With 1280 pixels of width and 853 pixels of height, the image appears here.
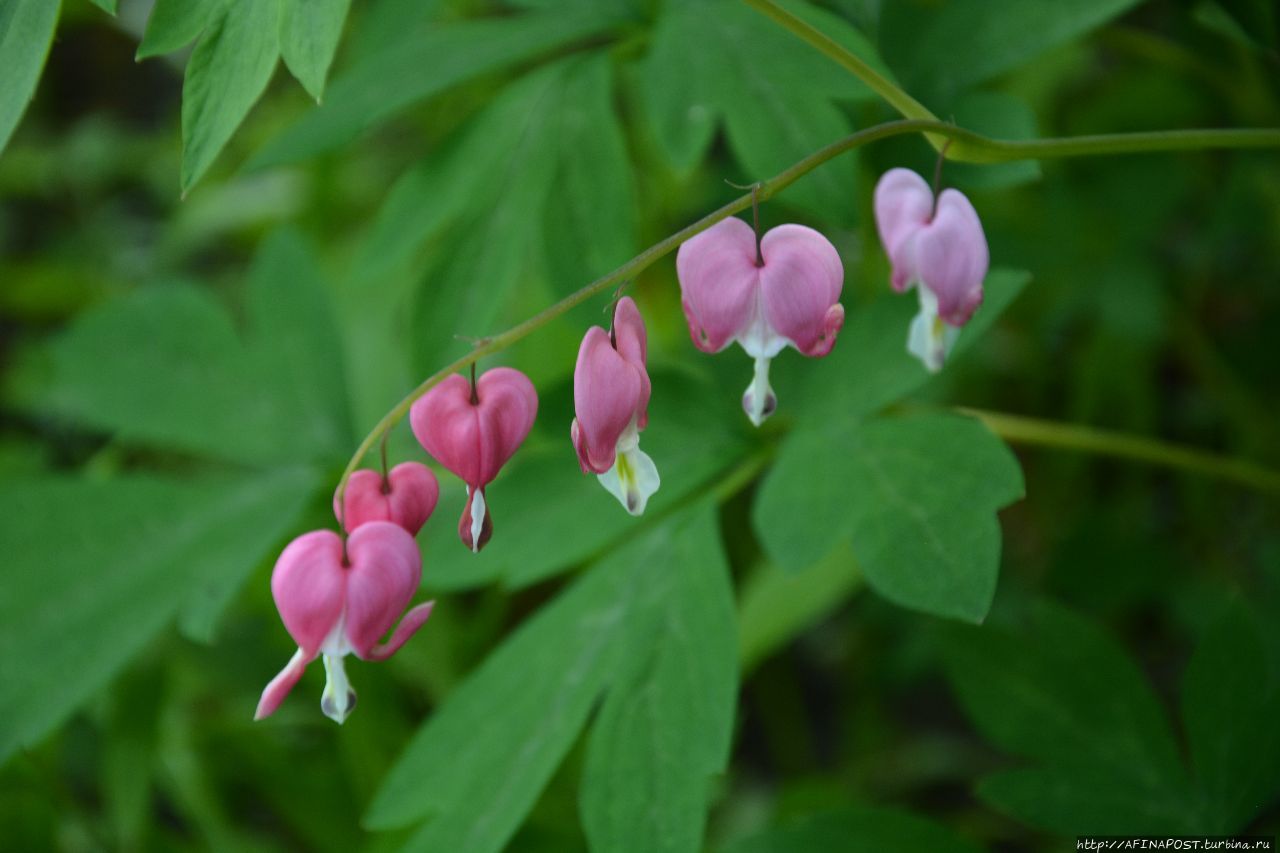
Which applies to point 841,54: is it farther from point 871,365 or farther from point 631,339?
point 871,365

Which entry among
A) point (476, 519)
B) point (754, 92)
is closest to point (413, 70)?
point (754, 92)

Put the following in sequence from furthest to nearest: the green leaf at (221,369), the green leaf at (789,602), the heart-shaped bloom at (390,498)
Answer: the green leaf at (789,602) < the green leaf at (221,369) < the heart-shaped bloom at (390,498)

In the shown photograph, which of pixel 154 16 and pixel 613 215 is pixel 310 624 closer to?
pixel 154 16

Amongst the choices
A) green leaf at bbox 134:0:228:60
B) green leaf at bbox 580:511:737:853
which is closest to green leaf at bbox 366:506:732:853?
green leaf at bbox 580:511:737:853

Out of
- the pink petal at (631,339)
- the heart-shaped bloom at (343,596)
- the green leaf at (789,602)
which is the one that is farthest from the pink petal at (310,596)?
the green leaf at (789,602)

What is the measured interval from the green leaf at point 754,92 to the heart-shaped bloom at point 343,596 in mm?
539

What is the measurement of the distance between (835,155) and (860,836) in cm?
65

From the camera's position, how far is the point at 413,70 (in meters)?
1.26

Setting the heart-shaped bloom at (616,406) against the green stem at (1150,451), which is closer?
the heart-shaped bloom at (616,406)

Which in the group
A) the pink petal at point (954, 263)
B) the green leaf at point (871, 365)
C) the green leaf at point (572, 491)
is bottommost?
the green leaf at point (572, 491)

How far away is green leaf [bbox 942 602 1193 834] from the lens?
1.00m

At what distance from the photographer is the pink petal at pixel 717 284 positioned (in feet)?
2.52

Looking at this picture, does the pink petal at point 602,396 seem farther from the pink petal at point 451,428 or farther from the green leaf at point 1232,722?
the green leaf at point 1232,722

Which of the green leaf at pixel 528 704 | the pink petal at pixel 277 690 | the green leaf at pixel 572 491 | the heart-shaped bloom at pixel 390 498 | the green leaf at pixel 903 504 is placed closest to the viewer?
the pink petal at pixel 277 690
